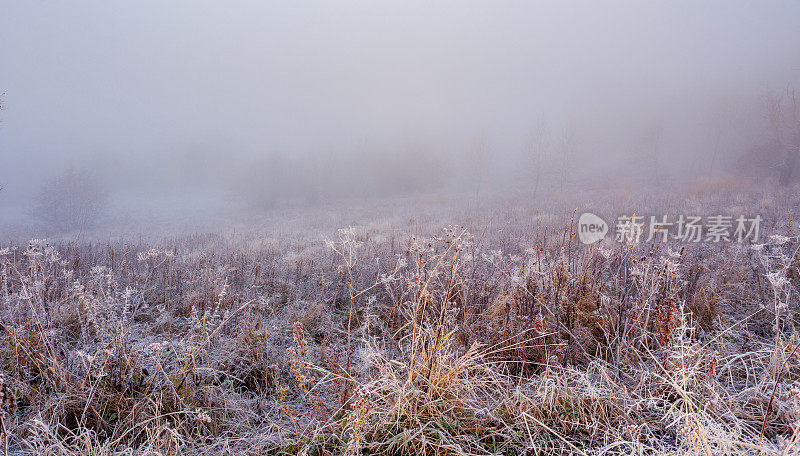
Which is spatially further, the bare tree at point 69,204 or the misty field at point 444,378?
the bare tree at point 69,204

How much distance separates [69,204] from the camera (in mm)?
28641

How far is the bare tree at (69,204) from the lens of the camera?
92.3 feet

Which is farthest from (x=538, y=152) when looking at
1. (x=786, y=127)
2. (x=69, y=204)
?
(x=69, y=204)

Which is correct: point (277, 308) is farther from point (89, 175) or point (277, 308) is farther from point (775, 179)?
point (89, 175)

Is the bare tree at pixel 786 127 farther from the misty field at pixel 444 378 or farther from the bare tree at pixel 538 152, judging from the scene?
the misty field at pixel 444 378

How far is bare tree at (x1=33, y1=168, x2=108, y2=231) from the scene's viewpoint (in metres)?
28.1

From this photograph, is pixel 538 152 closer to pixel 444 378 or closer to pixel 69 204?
pixel 444 378

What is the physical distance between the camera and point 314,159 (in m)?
47.8

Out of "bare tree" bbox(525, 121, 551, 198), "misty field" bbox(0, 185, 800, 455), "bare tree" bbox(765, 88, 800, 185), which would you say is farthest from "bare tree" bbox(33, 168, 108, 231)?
"bare tree" bbox(765, 88, 800, 185)

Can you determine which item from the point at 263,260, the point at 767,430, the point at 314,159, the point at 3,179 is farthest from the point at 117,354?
the point at 3,179

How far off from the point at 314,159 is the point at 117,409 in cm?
4835

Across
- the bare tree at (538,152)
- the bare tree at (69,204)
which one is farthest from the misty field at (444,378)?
the bare tree at (538,152)

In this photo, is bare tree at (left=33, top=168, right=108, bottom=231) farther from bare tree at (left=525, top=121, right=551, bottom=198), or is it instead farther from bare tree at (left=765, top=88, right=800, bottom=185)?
bare tree at (left=765, top=88, right=800, bottom=185)

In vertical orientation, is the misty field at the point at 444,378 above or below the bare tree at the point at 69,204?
below
